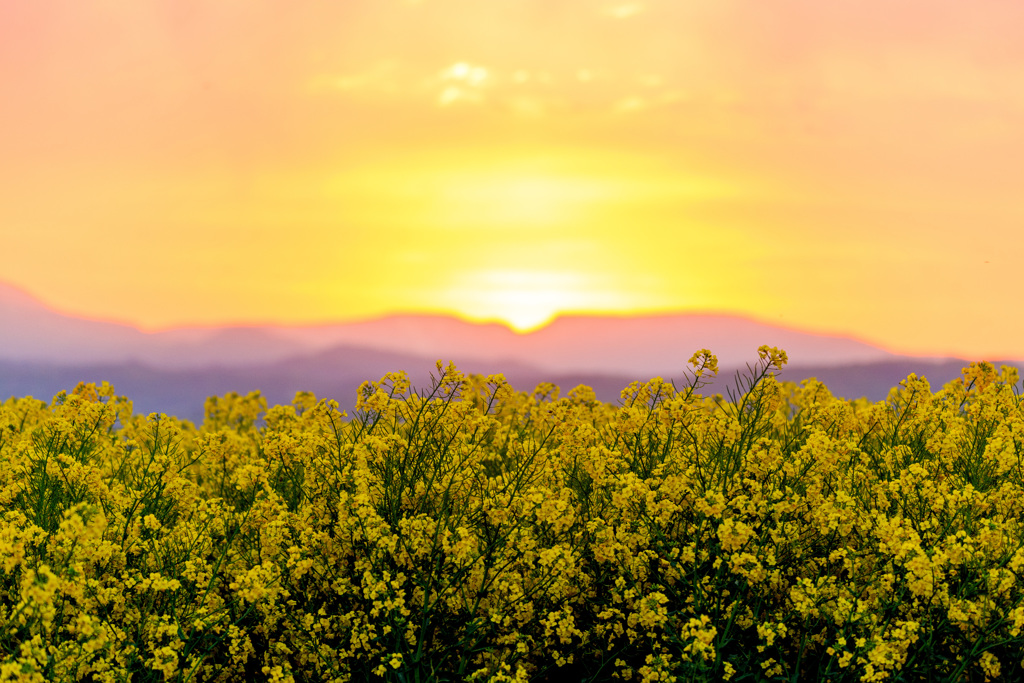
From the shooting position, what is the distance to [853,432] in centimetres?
986

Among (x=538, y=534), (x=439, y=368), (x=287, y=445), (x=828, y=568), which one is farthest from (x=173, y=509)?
(x=828, y=568)

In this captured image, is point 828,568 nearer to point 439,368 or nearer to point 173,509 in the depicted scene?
point 439,368

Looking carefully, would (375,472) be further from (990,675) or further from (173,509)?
(990,675)

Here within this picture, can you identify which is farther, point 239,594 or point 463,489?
point 463,489

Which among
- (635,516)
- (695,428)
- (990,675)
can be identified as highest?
(695,428)

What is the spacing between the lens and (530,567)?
6.94 meters

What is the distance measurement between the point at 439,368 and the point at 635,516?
2.10 metres

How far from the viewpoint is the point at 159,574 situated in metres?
6.29

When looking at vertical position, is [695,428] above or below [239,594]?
above

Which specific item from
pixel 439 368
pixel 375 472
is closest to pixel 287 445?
pixel 375 472

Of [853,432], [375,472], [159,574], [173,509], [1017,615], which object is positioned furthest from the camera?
[853,432]

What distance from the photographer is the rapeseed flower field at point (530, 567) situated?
625 cm

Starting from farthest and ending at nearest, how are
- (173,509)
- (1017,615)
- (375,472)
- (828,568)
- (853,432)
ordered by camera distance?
(853,432)
(173,509)
(375,472)
(828,568)
(1017,615)

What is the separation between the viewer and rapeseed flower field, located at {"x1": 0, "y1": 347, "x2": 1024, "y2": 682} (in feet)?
20.5
